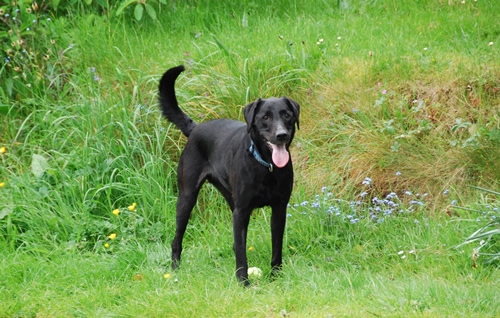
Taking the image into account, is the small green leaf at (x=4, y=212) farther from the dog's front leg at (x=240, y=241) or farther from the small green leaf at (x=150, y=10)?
the small green leaf at (x=150, y=10)

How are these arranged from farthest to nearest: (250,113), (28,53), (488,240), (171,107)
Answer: (28,53), (171,107), (250,113), (488,240)

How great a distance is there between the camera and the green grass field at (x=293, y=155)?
3926 mm

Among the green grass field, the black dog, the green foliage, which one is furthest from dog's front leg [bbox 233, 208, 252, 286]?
the green foliage

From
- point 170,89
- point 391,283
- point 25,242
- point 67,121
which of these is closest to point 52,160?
point 67,121

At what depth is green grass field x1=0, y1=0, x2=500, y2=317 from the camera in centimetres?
393

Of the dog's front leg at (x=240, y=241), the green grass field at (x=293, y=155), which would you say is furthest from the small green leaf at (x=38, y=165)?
the dog's front leg at (x=240, y=241)

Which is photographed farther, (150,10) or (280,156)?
(150,10)

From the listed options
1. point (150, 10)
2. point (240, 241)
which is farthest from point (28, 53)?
point (240, 241)

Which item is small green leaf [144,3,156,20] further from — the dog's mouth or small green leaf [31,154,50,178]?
the dog's mouth

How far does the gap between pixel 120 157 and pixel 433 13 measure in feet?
12.6

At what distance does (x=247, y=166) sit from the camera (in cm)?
419

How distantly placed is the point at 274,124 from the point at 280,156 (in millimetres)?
204

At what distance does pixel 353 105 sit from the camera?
579 centimetres

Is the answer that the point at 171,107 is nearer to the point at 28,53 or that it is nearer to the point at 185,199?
the point at 185,199
